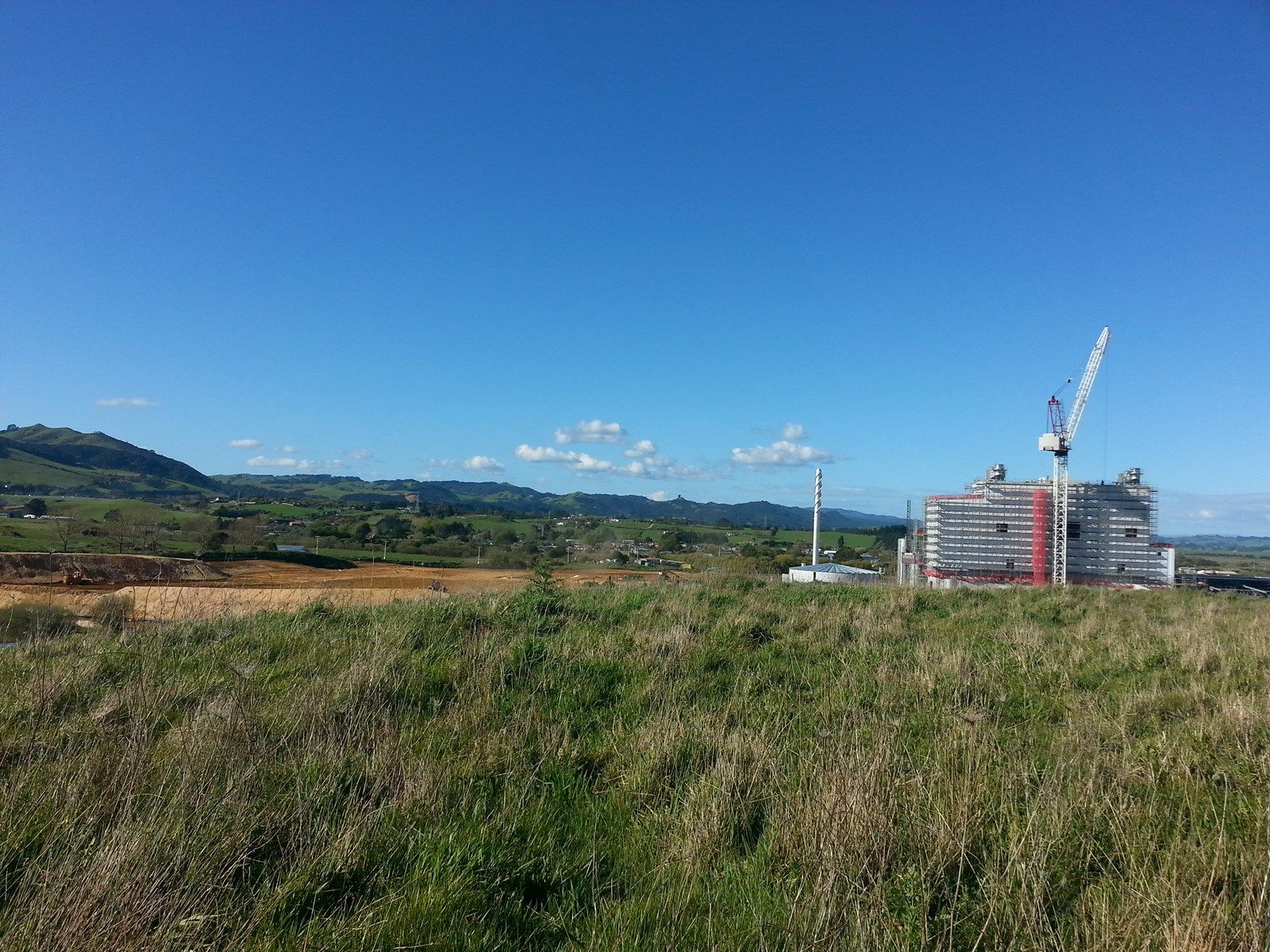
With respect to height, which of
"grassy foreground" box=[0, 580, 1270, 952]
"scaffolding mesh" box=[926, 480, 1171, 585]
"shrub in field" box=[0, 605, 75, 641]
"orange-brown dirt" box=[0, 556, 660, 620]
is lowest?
"orange-brown dirt" box=[0, 556, 660, 620]

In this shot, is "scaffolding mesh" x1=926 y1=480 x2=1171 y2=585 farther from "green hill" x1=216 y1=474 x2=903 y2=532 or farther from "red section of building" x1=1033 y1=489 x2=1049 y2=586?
"green hill" x1=216 y1=474 x2=903 y2=532

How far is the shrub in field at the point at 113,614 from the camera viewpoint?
9844 millimetres

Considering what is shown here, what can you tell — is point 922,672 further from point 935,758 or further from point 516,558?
point 516,558

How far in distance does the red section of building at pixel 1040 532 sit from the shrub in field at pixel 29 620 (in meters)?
38.6

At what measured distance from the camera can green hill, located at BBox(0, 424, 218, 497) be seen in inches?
2660

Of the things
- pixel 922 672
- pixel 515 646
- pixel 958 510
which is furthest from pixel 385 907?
pixel 958 510

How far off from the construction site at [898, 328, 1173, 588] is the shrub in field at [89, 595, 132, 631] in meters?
32.5

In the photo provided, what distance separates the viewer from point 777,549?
4653 cm

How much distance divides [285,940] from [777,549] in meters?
45.1

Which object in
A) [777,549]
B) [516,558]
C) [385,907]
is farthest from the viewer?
[777,549]

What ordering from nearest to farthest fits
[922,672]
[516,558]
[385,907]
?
[385,907] → [922,672] → [516,558]

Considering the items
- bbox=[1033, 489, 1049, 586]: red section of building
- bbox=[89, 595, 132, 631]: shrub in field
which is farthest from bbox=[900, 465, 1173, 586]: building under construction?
bbox=[89, 595, 132, 631]: shrub in field

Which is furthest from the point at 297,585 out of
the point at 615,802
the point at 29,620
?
the point at 615,802

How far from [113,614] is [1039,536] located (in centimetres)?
3892
